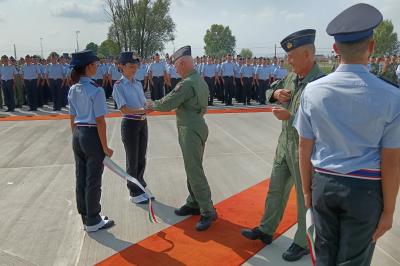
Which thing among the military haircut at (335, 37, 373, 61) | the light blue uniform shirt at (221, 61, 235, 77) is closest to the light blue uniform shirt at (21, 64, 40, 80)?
the light blue uniform shirt at (221, 61, 235, 77)

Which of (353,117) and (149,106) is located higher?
(353,117)

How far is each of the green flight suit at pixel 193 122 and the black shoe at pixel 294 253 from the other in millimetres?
971

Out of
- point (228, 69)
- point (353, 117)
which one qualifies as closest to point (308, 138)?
point (353, 117)

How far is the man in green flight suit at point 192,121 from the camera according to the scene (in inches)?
152

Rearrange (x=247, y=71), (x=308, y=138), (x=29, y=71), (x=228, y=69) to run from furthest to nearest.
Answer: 1. (x=247, y=71)
2. (x=228, y=69)
3. (x=29, y=71)
4. (x=308, y=138)

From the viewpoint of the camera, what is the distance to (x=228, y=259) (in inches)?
134

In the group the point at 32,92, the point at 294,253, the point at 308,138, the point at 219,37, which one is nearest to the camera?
the point at 308,138

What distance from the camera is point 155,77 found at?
1538cm

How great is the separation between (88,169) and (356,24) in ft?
9.81

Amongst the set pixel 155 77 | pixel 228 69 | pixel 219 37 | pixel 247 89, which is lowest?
pixel 247 89

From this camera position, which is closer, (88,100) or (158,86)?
(88,100)

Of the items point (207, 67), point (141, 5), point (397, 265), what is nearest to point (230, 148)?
point (397, 265)

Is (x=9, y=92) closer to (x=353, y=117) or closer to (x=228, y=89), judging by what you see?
(x=228, y=89)

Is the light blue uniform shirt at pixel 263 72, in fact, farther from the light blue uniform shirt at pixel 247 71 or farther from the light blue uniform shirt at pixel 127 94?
the light blue uniform shirt at pixel 127 94
